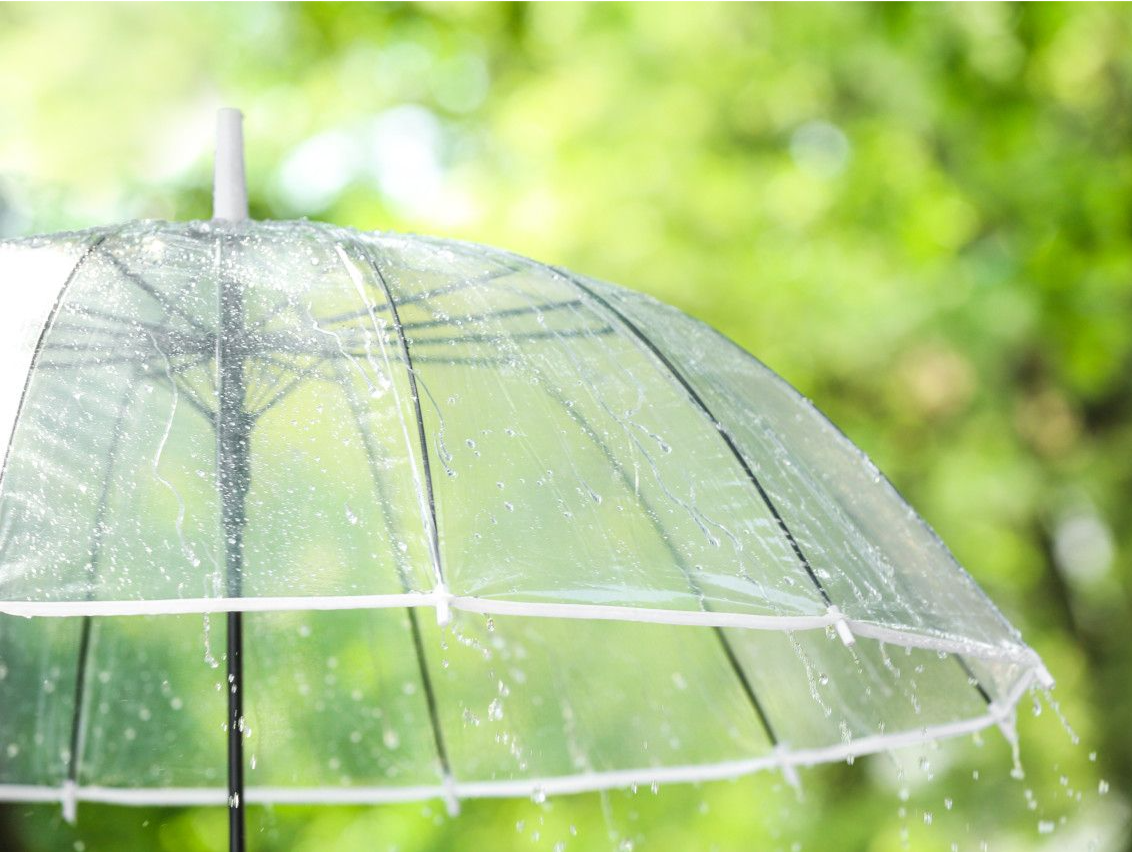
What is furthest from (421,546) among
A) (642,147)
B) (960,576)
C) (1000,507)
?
(1000,507)

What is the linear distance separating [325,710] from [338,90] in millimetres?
4051

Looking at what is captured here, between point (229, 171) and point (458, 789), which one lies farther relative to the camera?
point (458, 789)

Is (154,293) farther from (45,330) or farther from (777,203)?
(777,203)

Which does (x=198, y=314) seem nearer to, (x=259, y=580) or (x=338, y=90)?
(x=259, y=580)

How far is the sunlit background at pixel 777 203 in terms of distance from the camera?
4.49 m

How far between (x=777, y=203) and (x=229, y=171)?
448 cm

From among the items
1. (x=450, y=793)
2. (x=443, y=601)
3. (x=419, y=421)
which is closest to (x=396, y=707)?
(x=450, y=793)

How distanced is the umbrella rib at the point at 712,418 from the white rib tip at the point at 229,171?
43 centimetres

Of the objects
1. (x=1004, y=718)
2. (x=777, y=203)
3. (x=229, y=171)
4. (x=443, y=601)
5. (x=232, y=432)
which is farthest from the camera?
(x=777, y=203)

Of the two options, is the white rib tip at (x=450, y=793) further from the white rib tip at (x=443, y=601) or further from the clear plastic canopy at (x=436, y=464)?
the white rib tip at (x=443, y=601)

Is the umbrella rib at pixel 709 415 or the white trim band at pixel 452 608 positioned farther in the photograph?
the umbrella rib at pixel 709 415

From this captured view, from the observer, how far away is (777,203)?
596 cm

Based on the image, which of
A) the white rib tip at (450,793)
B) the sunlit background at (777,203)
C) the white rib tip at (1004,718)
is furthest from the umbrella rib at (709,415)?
the sunlit background at (777,203)

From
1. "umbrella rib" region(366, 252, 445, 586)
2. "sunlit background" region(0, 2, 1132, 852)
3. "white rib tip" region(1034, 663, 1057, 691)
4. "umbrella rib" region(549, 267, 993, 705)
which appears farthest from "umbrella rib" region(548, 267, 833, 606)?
"sunlit background" region(0, 2, 1132, 852)
